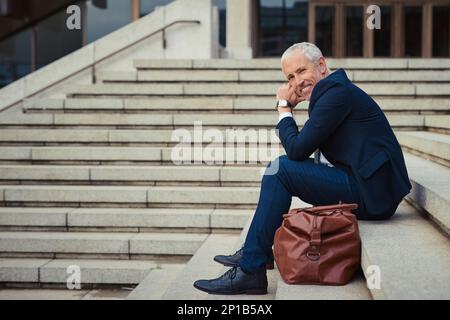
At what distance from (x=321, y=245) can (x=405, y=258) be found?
0.42 metres

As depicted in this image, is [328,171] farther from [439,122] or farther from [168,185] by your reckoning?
[439,122]

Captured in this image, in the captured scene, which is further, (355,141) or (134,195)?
(134,195)

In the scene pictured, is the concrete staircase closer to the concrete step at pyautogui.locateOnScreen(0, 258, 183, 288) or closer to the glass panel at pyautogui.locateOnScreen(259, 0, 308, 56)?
the concrete step at pyautogui.locateOnScreen(0, 258, 183, 288)

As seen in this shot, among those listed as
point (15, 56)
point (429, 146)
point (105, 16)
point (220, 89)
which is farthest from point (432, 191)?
point (105, 16)

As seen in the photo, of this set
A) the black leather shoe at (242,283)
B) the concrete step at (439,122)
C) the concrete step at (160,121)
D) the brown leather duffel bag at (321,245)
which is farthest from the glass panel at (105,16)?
the brown leather duffel bag at (321,245)

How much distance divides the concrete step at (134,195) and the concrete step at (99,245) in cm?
55

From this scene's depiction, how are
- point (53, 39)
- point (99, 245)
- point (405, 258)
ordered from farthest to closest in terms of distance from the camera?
point (53, 39), point (99, 245), point (405, 258)

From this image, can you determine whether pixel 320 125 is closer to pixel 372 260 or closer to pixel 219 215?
pixel 372 260

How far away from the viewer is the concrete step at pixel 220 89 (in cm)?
846

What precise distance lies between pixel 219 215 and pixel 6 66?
9390 mm

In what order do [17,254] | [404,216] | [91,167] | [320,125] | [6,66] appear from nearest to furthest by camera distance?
[320,125] < [404,216] < [17,254] < [91,167] < [6,66]

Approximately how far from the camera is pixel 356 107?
135 inches

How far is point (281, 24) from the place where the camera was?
16.6 meters
